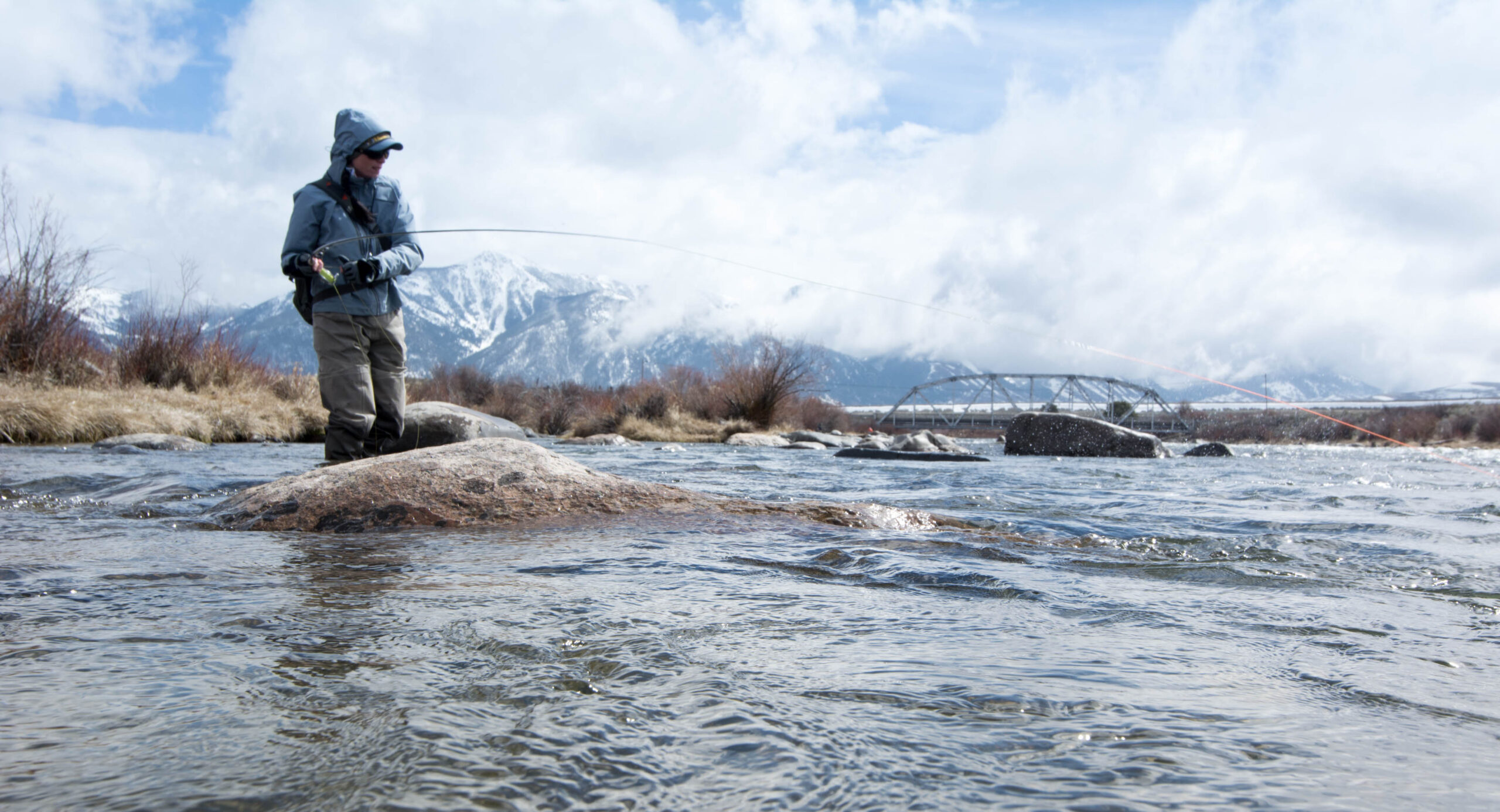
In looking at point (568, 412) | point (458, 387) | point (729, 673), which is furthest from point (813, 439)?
point (729, 673)

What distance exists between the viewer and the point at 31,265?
38.6 feet

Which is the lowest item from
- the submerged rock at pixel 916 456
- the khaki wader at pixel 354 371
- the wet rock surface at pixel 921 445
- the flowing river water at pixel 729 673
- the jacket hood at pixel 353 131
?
the flowing river water at pixel 729 673

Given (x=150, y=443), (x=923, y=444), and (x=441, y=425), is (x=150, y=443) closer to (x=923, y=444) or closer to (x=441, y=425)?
(x=441, y=425)

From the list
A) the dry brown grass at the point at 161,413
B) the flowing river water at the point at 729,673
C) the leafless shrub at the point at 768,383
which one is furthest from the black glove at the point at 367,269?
the leafless shrub at the point at 768,383

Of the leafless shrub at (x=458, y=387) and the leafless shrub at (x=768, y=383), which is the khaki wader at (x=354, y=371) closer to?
the leafless shrub at (x=768, y=383)

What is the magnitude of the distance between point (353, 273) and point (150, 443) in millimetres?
6595

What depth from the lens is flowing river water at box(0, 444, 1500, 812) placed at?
4.00 ft

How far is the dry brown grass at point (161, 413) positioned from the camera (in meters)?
10.3

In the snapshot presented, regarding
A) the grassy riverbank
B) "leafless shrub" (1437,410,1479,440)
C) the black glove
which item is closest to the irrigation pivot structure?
the grassy riverbank

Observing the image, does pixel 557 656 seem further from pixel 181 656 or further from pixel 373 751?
pixel 181 656

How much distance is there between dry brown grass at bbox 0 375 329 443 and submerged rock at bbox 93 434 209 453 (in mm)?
515

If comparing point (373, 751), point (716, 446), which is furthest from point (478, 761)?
point (716, 446)

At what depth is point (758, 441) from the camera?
1998cm

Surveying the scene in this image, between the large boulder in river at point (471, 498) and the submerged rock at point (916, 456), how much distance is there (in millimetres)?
7917
